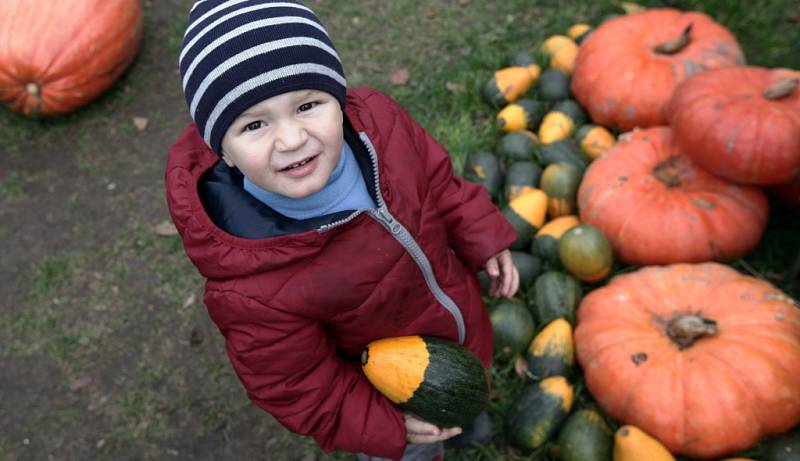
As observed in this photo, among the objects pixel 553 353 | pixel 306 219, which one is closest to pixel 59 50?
pixel 306 219

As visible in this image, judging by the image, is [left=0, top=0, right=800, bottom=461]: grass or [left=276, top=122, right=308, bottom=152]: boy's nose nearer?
[left=276, top=122, right=308, bottom=152]: boy's nose

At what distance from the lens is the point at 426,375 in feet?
6.98

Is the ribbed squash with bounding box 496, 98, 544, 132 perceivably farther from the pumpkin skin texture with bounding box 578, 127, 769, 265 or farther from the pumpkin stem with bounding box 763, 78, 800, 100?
the pumpkin stem with bounding box 763, 78, 800, 100

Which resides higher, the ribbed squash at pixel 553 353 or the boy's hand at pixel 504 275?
the boy's hand at pixel 504 275

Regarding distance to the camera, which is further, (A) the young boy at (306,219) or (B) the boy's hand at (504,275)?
(B) the boy's hand at (504,275)

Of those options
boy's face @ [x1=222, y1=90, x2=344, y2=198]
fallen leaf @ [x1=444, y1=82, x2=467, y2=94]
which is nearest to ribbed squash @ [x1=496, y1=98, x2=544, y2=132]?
fallen leaf @ [x1=444, y1=82, x2=467, y2=94]

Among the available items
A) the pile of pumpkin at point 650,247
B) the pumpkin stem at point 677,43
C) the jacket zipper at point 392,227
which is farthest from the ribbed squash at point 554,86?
the jacket zipper at point 392,227

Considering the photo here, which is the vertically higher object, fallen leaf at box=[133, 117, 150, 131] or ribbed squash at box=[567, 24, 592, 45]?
ribbed squash at box=[567, 24, 592, 45]

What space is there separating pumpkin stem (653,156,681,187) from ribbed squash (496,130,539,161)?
724 millimetres

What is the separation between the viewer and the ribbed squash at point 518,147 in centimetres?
379

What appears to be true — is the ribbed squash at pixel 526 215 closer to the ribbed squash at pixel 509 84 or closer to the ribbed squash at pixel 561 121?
the ribbed squash at pixel 561 121

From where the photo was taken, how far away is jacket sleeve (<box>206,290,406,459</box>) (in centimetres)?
185

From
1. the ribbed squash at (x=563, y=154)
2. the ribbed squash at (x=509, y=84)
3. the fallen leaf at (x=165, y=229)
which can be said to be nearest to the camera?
the ribbed squash at (x=563, y=154)

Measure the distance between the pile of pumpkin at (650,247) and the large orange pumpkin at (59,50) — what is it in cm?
272
